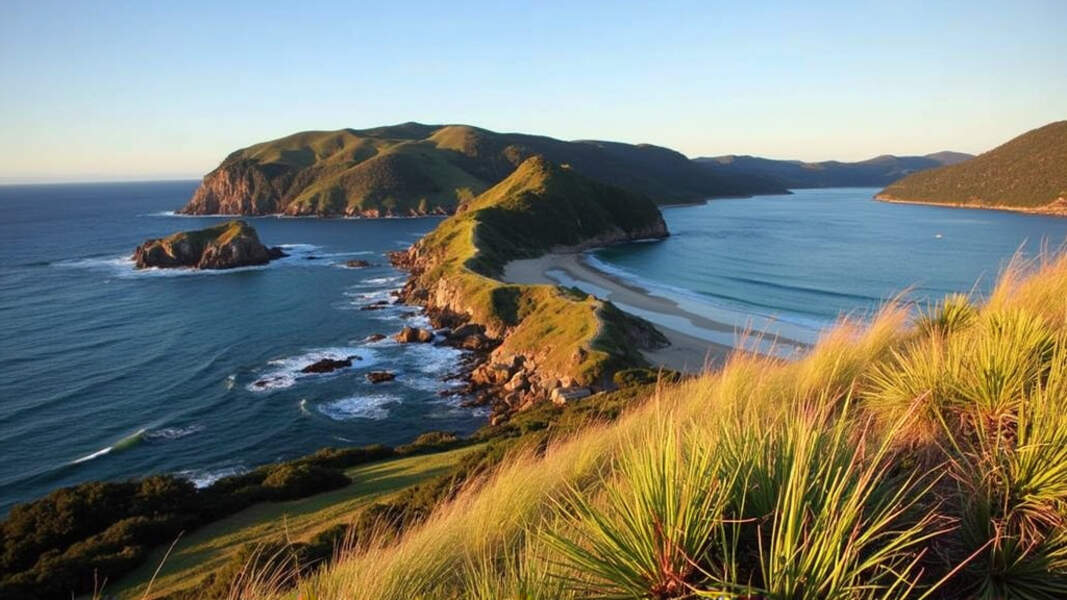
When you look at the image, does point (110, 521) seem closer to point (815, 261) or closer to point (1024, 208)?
point (815, 261)

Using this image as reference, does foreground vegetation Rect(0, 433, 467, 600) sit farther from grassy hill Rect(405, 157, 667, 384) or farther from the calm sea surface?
grassy hill Rect(405, 157, 667, 384)

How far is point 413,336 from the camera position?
152 feet

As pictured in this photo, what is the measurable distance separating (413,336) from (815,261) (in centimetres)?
5283

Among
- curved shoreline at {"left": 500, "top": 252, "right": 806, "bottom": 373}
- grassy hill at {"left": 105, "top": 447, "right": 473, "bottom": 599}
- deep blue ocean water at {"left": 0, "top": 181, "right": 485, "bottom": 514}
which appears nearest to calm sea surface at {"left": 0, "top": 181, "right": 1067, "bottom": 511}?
deep blue ocean water at {"left": 0, "top": 181, "right": 485, "bottom": 514}

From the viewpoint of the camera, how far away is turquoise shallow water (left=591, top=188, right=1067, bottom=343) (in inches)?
2072

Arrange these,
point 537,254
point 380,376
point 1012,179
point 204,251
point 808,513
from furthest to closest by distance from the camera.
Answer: point 1012,179 < point 537,254 < point 204,251 < point 380,376 < point 808,513

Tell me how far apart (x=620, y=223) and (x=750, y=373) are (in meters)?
109

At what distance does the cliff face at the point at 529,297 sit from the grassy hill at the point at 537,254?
100 millimetres

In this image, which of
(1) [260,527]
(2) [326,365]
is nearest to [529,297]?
(2) [326,365]

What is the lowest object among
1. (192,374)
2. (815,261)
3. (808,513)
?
(192,374)

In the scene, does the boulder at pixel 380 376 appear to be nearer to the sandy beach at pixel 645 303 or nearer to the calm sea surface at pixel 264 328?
the calm sea surface at pixel 264 328

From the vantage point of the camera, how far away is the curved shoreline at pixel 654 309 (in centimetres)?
3787

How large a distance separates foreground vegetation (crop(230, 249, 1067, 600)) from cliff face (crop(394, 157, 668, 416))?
27285mm

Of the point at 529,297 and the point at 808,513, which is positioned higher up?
the point at 808,513
